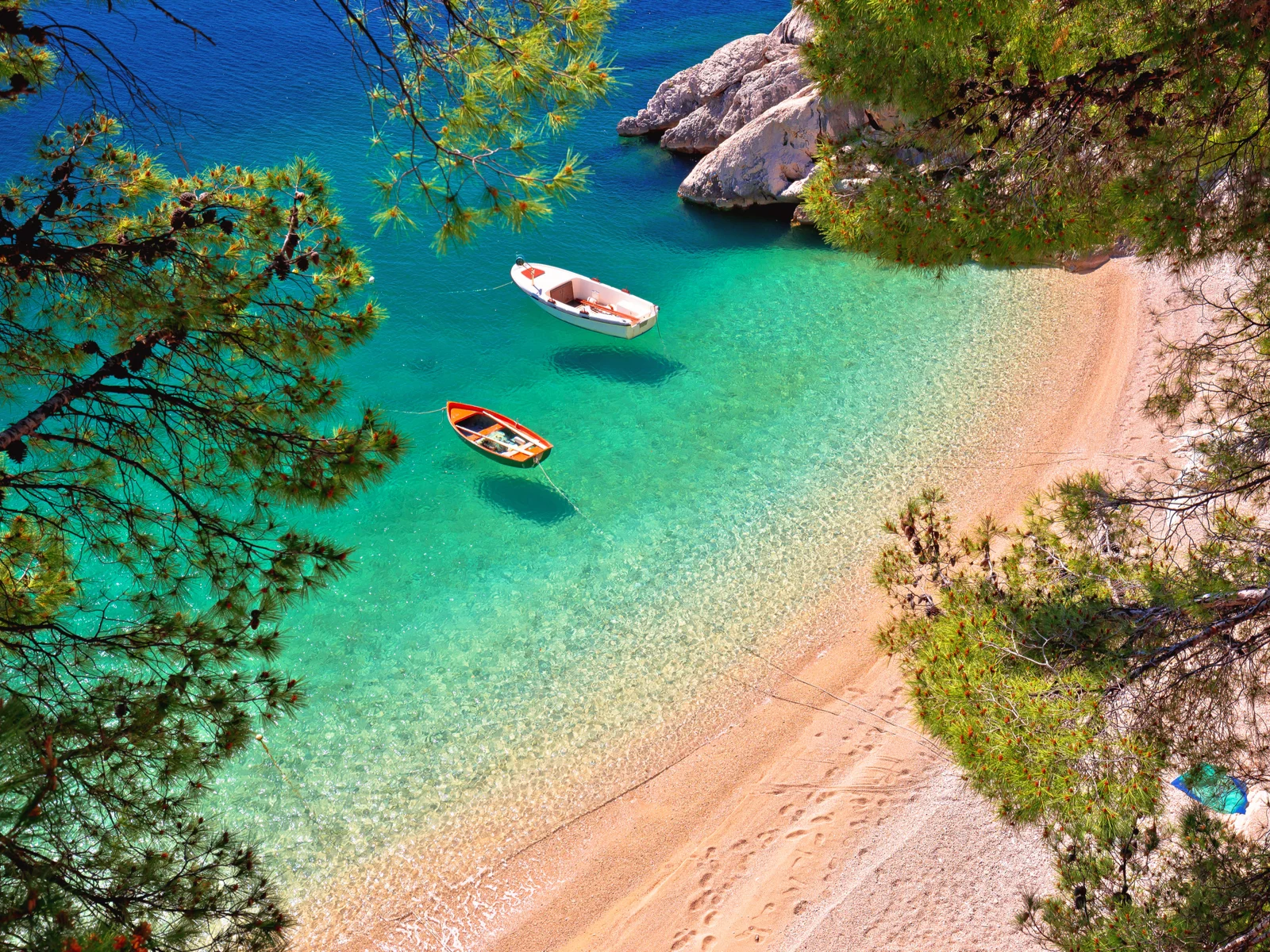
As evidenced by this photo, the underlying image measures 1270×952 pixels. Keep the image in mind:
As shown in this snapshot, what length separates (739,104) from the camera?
22.7 metres

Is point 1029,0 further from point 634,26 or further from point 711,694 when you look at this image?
point 634,26

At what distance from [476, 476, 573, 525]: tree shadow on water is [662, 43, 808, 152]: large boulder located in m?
13.6

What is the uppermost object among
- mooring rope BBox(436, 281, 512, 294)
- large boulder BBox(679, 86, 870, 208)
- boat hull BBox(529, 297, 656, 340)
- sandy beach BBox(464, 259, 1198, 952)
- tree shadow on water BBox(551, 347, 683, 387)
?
large boulder BBox(679, 86, 870, 208)

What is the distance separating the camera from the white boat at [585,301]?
16.7 meters

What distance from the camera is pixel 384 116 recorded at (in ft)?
82.6

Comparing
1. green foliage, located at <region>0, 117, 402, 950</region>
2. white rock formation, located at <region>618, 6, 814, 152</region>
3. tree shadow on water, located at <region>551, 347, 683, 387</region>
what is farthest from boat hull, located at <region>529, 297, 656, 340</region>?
green foliage, located at <region>0, 117, 402, 950</region>

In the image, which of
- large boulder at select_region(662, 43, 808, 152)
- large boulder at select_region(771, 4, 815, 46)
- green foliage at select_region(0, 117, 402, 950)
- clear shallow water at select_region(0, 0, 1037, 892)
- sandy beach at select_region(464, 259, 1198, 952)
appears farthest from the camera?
large boulder at select_region(662, 43, 808, 152)

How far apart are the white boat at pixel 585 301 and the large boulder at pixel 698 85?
908 centimetres

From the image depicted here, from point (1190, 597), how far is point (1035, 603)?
91 cm

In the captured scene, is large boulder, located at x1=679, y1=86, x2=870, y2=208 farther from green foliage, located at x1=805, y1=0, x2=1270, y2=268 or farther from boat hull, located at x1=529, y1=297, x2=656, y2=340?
green foliage, located at x1=805, y1=0, x2=1270, y2=268

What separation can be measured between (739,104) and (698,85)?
7.37ft

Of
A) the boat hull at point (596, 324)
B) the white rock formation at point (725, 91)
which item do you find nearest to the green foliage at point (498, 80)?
the boat hull at point (596, 324)

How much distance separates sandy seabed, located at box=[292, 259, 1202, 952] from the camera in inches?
317

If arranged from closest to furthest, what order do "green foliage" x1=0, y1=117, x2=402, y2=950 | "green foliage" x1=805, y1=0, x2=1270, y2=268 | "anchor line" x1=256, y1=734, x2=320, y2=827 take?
"green foliage" x1=0, y1=117, x2=402, y2=950 < "green foliage" x1=805, y1=0, x2=1270, y2=268 < "anchor line" x1=256, y1=734, x2=320, y2=827
